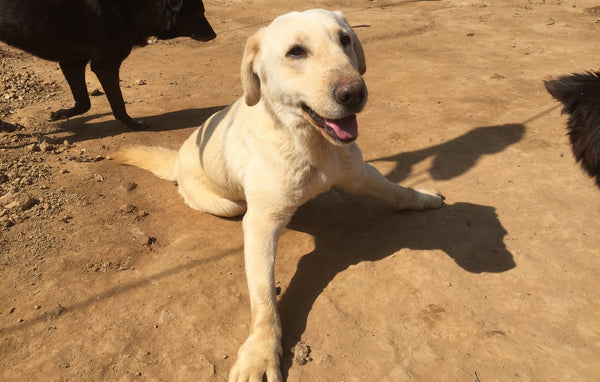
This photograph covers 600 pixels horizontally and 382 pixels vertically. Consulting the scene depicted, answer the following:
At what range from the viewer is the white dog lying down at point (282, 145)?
2.31 meters

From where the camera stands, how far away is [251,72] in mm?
2674

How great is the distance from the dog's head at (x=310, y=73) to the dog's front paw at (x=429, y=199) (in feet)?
3.97

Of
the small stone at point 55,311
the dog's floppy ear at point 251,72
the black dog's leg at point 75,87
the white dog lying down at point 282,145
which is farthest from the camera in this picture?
the black dog's leg at point 75,87

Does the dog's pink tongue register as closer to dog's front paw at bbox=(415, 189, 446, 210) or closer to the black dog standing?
dog's front paw at bbox=(415, 189, 446, 210)

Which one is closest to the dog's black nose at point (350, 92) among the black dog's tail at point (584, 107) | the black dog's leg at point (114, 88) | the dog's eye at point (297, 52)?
the dog's eye at point (297, 52)

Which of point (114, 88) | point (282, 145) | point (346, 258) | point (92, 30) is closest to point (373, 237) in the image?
point (346, 258)

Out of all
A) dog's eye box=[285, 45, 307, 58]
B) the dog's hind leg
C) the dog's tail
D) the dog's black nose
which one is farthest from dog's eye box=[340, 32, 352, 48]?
the dog's tail

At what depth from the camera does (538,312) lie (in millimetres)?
2562

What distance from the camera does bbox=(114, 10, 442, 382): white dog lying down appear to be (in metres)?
2.31

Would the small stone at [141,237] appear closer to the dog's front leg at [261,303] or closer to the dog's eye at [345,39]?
the dog's front leg at [261,303]

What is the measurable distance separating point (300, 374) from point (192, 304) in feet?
2.62

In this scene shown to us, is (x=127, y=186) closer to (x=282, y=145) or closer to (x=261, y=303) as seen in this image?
(x=282, y=145)

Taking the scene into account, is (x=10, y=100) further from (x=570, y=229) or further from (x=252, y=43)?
(x=570, y=229)

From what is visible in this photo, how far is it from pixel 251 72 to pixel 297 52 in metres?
0.35
